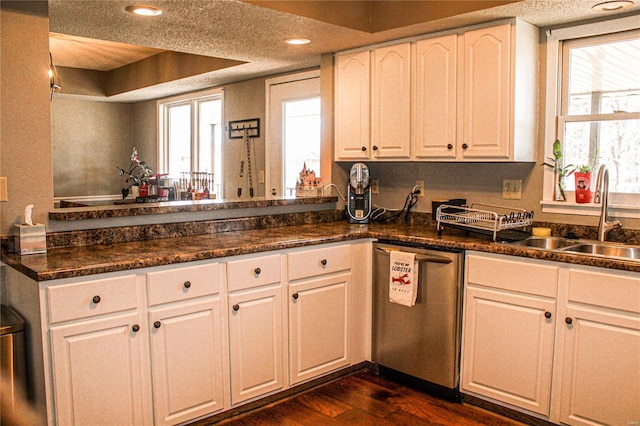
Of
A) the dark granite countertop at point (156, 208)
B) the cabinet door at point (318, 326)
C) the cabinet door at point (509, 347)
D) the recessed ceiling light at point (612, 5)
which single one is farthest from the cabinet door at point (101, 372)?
the recessed ceiling light at point (612, 5)

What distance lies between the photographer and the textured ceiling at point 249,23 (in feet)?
9.02

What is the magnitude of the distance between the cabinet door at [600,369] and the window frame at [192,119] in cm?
395

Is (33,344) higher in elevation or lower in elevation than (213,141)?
lower

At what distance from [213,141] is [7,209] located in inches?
137

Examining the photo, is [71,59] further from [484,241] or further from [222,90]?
[484,241]

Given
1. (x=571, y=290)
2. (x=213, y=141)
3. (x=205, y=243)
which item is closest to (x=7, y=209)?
(x=205, y=243)

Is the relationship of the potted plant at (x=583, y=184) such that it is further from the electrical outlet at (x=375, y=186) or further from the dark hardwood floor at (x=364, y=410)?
the electrical outlet at (x=375, y=186)

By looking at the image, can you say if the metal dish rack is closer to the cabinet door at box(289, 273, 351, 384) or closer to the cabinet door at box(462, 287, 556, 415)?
the cabinet door at box(462, 287, 556, 415)

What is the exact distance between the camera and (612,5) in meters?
2.71

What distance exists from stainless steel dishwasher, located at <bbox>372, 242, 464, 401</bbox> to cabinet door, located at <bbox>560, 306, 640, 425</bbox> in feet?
1.87

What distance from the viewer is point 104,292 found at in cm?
226

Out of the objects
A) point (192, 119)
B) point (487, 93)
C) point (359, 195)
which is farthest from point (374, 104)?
point (192, 119)

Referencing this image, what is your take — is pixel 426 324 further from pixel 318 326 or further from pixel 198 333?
pixel 198 333

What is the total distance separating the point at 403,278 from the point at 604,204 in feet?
3.60
